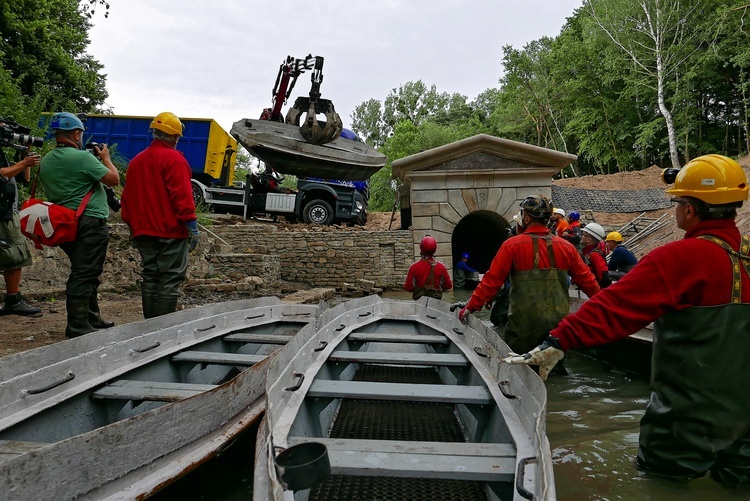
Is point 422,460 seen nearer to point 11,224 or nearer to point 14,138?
point 14,138

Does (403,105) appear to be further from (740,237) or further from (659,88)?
(740,237)

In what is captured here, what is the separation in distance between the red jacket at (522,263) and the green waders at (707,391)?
1604 millimetres

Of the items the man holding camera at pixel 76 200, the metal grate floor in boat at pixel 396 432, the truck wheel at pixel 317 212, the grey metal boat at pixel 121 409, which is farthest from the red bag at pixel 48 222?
the truck wheel at pixel 317 212

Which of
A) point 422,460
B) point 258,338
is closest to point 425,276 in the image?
point 258,338

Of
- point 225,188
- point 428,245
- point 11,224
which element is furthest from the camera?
point 225,188

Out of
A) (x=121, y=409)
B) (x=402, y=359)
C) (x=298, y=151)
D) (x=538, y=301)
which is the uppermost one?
(x=298, y=151)

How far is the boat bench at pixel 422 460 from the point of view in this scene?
155cm

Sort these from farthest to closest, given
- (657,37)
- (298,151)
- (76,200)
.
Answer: (657,37)
(298,151)
(76,200)

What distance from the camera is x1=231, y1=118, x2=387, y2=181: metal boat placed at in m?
11.0

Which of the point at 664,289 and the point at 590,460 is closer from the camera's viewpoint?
the point at 664,289

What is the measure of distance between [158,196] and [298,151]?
25.7 feet

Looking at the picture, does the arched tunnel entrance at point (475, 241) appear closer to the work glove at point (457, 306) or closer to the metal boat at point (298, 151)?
the metal boat at point (298, 151)

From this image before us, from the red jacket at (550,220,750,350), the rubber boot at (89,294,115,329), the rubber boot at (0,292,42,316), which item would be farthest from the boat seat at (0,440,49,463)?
the rubber boot at (0,292,42,316)

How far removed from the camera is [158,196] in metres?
3.76
